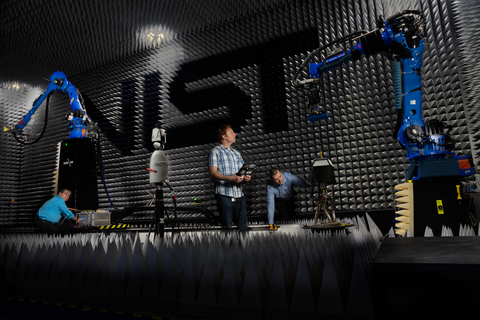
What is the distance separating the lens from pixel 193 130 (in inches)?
224

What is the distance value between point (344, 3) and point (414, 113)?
3326mm

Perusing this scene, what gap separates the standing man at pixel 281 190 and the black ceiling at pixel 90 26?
131 inches

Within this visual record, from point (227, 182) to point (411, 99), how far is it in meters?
1.71

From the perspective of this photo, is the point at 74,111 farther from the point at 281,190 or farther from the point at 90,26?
the point at 281,190

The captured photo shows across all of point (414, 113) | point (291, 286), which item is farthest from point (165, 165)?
point (414, 113)

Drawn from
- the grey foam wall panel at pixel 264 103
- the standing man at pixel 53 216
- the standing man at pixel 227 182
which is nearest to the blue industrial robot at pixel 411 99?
the standing man at pixel 227 182

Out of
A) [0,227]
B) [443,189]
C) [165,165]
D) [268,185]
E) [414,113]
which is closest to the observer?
[443,189]

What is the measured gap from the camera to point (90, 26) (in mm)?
5586

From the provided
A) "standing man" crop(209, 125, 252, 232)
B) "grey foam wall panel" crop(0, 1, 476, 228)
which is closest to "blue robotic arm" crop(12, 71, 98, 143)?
"grey foam wall panel" crop(0, 1, 476, 228)

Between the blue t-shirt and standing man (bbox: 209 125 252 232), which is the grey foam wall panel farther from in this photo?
standing man (bbox: 209 125 252 232)

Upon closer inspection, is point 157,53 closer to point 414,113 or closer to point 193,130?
point 193,130

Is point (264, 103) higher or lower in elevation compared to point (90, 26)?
lower

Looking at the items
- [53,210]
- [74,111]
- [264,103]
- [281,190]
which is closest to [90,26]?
[74,111]

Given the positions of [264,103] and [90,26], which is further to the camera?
[90,26]
